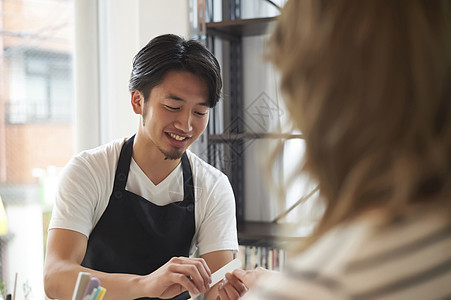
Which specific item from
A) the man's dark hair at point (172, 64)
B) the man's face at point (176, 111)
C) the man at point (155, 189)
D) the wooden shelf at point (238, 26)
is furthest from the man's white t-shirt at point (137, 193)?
the wooden shelf at point (238, 26)

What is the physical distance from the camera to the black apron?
1603 mm

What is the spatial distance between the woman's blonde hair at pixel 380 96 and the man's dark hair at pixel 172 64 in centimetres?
112

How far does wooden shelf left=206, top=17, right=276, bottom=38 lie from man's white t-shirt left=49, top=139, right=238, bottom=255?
0.70 m

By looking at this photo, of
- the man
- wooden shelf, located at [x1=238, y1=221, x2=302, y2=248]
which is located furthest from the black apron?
wooden shelf, located at [x1=238, y1=221, x2=302, y2=248]

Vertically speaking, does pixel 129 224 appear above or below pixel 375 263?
below

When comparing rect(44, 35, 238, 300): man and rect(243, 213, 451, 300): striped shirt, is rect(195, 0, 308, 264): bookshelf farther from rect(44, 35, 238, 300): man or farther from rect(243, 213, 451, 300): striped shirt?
rect(243, 213, 451, 300): striped shirt

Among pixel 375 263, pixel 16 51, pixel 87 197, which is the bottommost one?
pixel 87 197

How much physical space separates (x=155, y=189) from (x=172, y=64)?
39 centimetres

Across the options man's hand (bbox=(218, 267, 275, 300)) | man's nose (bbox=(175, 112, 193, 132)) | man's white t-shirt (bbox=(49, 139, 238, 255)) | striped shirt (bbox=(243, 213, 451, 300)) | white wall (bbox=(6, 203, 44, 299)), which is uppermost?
man's nose (bbox=(175, 112, 193, 132))

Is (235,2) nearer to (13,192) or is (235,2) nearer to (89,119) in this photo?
(89,119)

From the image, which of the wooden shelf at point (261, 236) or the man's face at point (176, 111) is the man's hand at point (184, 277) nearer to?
the man's face at point (176, 111)

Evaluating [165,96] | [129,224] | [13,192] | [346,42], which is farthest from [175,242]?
[346,42]

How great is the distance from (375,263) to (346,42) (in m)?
0.21

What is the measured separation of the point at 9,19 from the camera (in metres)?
2.35
